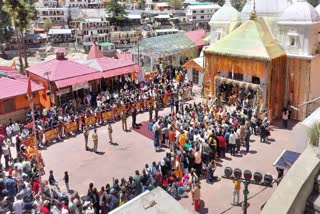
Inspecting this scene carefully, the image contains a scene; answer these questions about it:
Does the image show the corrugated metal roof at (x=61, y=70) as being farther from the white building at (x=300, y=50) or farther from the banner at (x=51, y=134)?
the white building at (x=300, y=50)

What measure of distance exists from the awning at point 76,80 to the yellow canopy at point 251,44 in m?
8.16

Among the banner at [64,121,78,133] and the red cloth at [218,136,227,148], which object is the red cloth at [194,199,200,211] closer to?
the red cloth at [218,136,227,148]

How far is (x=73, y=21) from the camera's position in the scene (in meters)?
90.5

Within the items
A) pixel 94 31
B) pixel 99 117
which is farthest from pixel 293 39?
pixel 94 31

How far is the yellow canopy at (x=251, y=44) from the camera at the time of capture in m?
20.3

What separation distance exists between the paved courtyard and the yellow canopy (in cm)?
432

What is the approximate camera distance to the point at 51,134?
18.7 m

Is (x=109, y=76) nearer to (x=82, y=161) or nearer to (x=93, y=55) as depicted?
(x=93, y=55)

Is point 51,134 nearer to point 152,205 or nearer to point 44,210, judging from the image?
point 44,210

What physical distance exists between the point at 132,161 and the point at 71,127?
4952 mm

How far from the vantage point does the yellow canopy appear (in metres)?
20.3

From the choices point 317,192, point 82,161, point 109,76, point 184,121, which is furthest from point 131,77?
point 317,192

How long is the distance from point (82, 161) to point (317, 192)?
11526 mm

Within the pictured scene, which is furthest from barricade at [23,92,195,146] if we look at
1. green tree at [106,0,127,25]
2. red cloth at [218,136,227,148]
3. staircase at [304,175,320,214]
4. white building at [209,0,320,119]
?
green tree at [106,0,127,25]
